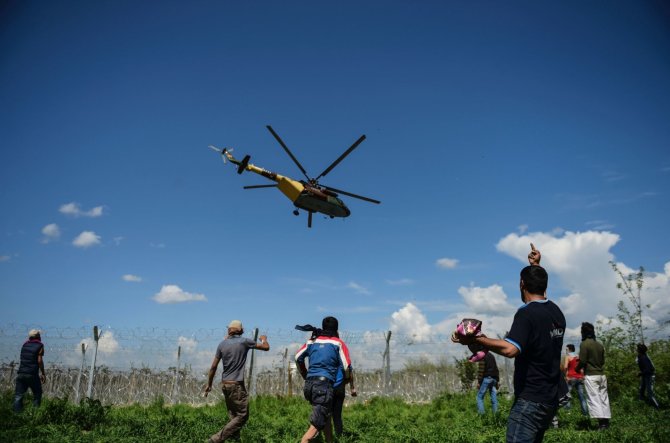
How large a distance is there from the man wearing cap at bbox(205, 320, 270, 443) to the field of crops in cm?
31

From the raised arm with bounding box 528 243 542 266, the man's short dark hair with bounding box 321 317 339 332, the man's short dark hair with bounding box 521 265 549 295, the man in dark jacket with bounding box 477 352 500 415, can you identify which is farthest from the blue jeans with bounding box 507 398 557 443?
the man in dark jacket with bounding box 477 352 500 415

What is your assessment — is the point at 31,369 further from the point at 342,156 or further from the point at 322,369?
the point at 342,156

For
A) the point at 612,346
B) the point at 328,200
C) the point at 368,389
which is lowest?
the point at 368,389

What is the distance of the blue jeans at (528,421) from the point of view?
134 inches

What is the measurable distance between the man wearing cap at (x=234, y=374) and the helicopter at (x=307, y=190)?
991 centimetres

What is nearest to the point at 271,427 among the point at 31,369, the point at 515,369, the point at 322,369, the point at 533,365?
the point at 322,369

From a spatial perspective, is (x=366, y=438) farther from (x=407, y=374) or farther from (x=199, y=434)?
(x=407, y=374)

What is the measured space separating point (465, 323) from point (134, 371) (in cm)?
1770

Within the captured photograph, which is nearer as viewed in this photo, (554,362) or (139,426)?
(554,362)

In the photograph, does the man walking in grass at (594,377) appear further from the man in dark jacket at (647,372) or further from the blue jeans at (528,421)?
the blue jeans at (528,421)

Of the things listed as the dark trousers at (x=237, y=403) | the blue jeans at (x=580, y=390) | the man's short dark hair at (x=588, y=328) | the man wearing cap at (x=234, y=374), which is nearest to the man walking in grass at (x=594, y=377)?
the man's short dark hair at (x=588, y=328)

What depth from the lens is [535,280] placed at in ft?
12.1

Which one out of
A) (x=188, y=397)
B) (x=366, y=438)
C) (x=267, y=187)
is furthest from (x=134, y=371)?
(x=366, y=438)

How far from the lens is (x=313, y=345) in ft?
21.1
